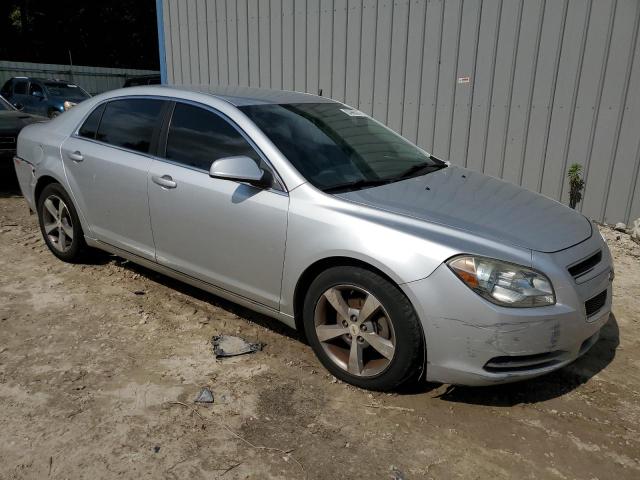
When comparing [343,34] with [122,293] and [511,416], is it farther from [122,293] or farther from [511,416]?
[511,416]

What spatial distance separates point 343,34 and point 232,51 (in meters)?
2.27

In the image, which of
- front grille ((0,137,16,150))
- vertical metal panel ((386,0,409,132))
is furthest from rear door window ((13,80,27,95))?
vertical metal panel ((386,0,409,132))

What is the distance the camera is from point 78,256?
4.82 metres

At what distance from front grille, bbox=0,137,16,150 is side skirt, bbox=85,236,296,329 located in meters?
3.88

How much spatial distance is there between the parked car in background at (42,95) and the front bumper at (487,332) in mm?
14733

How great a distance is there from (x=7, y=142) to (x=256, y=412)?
6.40 m

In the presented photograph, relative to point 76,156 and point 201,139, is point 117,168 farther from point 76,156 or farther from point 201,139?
point 201,139

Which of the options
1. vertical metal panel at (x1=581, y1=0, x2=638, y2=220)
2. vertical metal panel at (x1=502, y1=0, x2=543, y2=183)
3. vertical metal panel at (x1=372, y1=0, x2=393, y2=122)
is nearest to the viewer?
vertical metal panel at (x1=581, y1=0, x2=638, y2=220)

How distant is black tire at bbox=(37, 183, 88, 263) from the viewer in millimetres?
4602

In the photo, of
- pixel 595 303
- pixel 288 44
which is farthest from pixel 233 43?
pixel 595 303

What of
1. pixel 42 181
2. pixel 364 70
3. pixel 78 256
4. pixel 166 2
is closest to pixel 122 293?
pixel 78 256

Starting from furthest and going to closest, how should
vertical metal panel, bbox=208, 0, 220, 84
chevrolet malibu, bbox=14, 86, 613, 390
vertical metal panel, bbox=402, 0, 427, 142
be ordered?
vertical metal panel, bbox=208, 0, 220, 84 < vertical metal panel, bbox=402, 0, 427, 142 < chevrolet malibu, bbox=14, 86, 613, 390

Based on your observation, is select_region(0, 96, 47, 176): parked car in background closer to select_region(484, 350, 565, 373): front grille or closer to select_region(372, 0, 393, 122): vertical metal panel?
select_region(372, 0, 393, 122): vertical metal panel

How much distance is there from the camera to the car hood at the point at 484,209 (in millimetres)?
2852
